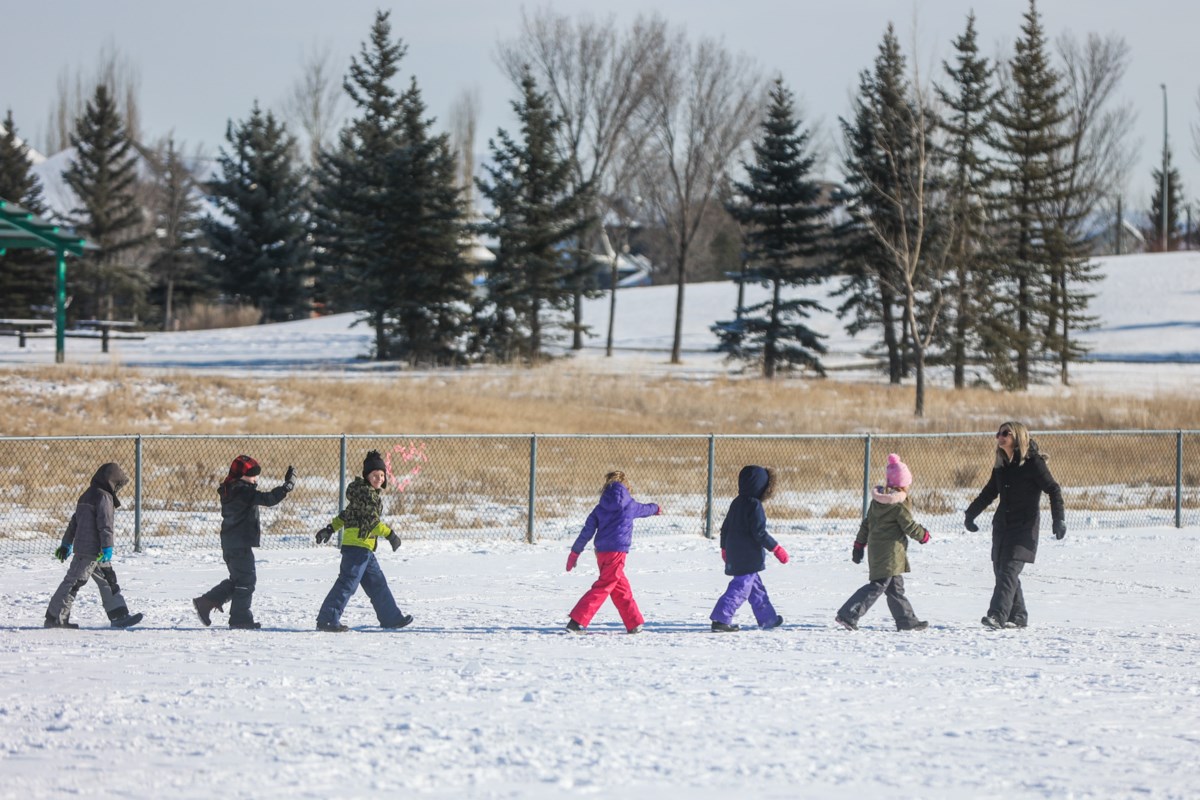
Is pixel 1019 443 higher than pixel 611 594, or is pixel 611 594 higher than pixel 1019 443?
pixel 1019 443

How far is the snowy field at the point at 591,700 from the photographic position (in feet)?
18.7

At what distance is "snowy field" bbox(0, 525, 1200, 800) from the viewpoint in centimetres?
570

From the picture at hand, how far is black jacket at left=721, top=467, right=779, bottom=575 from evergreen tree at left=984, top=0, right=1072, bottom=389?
113 feet

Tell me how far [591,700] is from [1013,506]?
14.0 feet

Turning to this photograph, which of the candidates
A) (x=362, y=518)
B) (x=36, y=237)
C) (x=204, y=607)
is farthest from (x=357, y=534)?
(x=36, y=237)

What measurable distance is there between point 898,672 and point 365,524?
3790 millimetres

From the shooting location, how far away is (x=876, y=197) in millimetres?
41812

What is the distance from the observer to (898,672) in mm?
8211

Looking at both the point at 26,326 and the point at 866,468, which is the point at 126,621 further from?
the point at 26,326

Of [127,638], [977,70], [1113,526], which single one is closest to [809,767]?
[127,638]

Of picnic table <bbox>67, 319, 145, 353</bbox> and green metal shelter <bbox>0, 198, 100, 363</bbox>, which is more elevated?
green metal shelter <bbox>0, 198, 100, 363</bbox>

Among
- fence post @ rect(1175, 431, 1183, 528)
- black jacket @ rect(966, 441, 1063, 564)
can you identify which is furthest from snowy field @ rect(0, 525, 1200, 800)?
fence post @ rect(1175, 431, 1183, 528)

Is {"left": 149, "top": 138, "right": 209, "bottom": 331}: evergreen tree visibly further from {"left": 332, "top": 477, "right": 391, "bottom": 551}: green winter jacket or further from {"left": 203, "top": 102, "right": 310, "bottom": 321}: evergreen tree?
{"left": 332, "top": 477, "right": 391, "bottom": 551}: green winter jacket

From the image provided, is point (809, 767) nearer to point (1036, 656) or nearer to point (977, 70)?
point (1036, 656)
